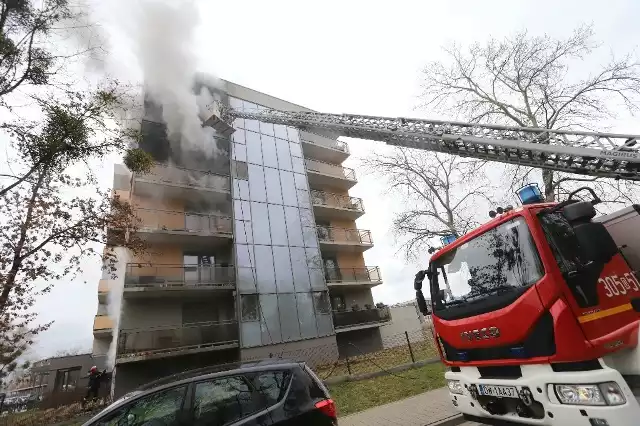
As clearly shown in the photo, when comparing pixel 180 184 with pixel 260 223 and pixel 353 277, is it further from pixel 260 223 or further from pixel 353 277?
pixel 353 277

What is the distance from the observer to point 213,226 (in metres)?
15.3

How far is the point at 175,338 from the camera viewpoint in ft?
41.0

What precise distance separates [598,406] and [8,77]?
12.3 m

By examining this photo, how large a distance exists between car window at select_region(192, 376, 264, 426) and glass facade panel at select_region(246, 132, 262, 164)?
15769mm

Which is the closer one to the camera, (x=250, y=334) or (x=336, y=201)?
(x=250, y=334)

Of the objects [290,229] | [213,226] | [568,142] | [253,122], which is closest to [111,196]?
[213,226]

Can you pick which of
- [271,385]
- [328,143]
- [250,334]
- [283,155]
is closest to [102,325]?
[250,334]

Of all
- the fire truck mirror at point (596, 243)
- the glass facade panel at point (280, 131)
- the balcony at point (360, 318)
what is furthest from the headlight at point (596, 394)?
the glass facade panel at point (280, 131)

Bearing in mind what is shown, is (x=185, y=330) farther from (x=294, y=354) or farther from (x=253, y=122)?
(x=253, y=122)

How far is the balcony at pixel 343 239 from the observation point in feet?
63.3

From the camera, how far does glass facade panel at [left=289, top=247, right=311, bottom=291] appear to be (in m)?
16.2

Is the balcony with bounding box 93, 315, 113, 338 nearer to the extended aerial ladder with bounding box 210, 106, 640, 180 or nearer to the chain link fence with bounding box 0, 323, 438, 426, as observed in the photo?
the chain link fence with bounding box 0, 323, 438, 426

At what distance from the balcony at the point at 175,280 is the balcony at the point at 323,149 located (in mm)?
11123

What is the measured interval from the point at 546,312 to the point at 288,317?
531 inches
